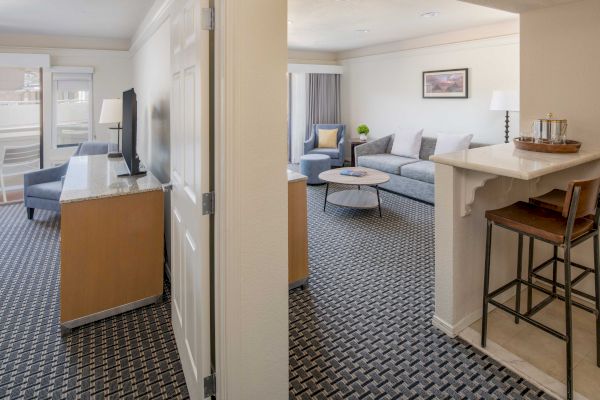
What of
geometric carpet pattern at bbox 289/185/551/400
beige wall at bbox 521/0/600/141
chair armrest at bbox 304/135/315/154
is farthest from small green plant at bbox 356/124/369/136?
beige wall at bbox 521/0/600/141

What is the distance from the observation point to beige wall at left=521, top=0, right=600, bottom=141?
2350mm

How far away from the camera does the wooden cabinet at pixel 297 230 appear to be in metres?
2.66

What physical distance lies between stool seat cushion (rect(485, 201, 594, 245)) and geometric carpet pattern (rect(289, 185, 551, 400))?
73cm

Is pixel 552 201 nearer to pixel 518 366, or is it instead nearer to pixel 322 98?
pixel 518 366

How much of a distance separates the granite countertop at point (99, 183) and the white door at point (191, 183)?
0.62 metres

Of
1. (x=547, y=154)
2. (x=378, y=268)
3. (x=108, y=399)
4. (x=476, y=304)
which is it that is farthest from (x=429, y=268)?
Result: (x=108, y=399)

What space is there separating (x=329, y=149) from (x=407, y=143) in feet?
5.82

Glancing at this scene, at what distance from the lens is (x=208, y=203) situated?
142cm

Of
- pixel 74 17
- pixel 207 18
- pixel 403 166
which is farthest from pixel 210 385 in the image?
pixel 403 166

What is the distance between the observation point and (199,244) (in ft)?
4.87

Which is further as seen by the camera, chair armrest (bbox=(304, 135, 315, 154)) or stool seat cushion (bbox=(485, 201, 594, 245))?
chair armrest (bbox=(304, 135, 315, 154))

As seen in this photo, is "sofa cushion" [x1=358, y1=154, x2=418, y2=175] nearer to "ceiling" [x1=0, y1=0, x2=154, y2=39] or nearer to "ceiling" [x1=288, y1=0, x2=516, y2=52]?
"ceiling" [x1=288, y1=0, x2=516, y2=52]

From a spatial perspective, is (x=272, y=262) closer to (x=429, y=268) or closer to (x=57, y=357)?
(x=57, y=357)

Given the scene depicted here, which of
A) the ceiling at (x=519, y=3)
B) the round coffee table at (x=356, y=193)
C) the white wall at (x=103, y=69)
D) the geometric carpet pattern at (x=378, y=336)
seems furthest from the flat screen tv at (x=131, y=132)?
the white wall at (x=103, y=69)
